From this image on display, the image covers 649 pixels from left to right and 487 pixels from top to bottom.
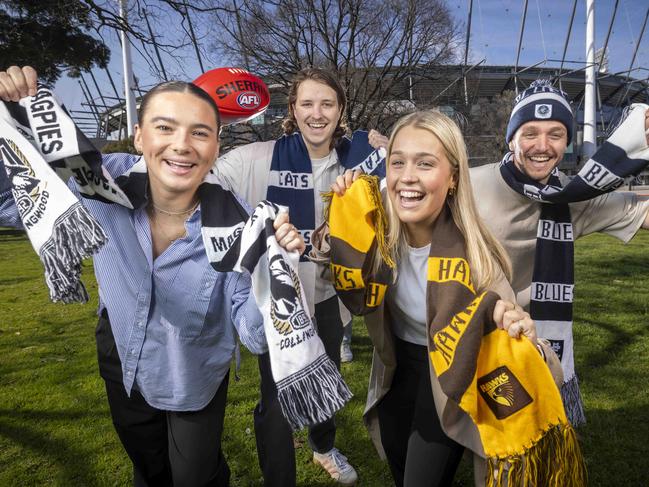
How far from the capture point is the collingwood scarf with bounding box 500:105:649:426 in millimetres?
2480

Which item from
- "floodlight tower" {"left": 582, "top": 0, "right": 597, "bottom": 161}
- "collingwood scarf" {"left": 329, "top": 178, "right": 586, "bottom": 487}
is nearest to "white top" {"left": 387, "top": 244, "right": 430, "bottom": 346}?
"collingwood scarf" {"left": 329, "top": 178, "right": 586, "bottom": 487}

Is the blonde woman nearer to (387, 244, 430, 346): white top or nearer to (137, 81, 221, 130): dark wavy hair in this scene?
(387, 244, 430, 346): white top

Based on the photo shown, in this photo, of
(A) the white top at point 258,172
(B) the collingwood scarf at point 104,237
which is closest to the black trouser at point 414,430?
(B) the collingwood scarf at point 104,237

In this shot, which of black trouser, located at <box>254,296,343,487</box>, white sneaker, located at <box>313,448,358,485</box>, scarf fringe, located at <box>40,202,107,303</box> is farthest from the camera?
white sneaker, located at <box>313,448,358,485</box>

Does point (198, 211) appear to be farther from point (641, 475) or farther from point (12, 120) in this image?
point (641, 475)

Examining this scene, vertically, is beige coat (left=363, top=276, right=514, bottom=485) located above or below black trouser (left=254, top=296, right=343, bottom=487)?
above

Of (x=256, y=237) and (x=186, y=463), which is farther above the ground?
(x=256, y=237)

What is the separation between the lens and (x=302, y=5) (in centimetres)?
1037

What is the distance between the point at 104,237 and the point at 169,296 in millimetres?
430

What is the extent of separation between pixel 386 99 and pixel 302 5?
2.73m

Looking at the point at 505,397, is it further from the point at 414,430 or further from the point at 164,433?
the point at 164,433

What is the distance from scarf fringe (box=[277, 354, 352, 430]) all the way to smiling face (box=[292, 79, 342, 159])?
1.59m

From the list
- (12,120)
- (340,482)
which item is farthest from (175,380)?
(340,482)

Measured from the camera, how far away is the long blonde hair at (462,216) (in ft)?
6.81
